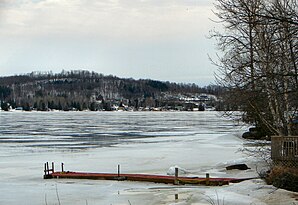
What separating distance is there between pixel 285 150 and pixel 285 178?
6.51 ft

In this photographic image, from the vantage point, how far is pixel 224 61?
21.4 meters

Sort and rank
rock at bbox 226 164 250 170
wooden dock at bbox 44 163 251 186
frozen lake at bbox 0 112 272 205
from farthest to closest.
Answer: rock at bbox 226 164 250 170 < wooden dock at bbox 44 163 251 186 < frozen lake at bbox 0 112 272 205

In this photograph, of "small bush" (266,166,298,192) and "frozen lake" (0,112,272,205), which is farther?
"frozen lake" (0,112,272,205)

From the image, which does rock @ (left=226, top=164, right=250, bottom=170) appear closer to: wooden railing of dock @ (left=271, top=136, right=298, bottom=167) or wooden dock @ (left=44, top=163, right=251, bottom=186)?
wooden dock @ (left=44, top=163, right=251, bottom=186)

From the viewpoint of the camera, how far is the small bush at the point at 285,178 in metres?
15.7

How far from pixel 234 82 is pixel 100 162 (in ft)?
43.1

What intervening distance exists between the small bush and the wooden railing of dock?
0.90 meters

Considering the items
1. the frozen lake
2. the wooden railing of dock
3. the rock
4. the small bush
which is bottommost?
the frozen lake

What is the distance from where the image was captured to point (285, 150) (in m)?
17.7

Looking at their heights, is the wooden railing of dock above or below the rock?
above

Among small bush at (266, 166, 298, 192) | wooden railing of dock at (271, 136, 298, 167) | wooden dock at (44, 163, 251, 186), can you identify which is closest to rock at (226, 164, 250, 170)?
wooden dock at (44, 163, 251, 186)

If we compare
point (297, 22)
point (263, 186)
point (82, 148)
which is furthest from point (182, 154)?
point (297, 22)

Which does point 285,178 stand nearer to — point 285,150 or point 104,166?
point 285,150

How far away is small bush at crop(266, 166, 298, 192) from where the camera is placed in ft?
51.5
